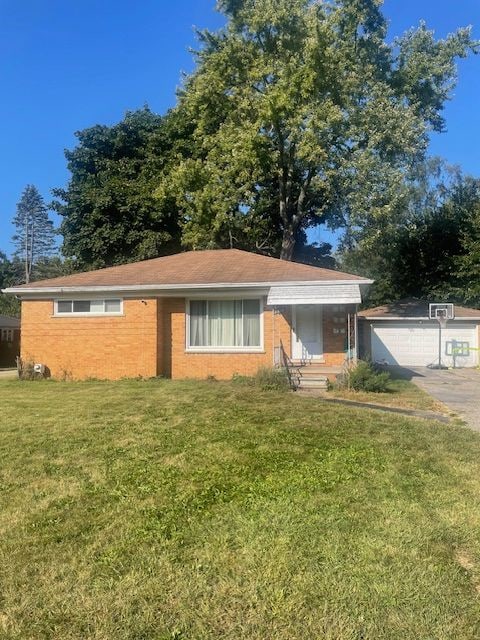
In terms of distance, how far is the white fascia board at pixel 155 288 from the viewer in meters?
14.9

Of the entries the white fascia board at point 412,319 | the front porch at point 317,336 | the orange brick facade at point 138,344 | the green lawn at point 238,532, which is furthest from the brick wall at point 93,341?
the white fascia board at point 412,319

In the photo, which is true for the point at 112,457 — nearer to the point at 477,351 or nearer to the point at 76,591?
the point at 76,591

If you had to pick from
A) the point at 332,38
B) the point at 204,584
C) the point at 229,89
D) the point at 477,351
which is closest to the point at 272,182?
the point at 229,89

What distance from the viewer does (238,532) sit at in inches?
168

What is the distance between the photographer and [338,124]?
894 inches

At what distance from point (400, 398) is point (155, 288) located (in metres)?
7.60

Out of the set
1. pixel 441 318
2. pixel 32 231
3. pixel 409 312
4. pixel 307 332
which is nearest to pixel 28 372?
pixel 307 332

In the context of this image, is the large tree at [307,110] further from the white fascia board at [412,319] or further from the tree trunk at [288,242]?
the white fascia board at [412,319]

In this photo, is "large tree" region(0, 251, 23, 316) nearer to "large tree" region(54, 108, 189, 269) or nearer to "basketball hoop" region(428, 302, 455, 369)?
"large tree" region(54, 108, 189, 269)

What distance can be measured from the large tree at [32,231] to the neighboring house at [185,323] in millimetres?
Answer: 66224

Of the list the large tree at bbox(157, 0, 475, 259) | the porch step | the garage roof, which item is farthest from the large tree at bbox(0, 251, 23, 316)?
the porch step

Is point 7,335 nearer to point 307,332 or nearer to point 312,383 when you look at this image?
point 307,332

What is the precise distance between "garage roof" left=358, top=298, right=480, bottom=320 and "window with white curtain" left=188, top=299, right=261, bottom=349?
13.0 meters

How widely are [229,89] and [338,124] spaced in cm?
575
